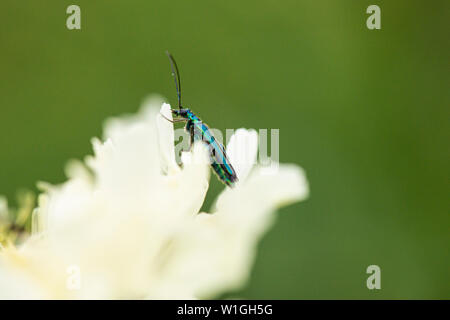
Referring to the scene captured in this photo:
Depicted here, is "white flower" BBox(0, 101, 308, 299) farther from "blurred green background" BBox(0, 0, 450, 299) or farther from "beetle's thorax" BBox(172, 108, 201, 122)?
"blurred green background" BBox(0, 0, 450, 299)

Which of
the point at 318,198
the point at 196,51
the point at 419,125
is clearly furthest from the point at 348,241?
the point at 196,51

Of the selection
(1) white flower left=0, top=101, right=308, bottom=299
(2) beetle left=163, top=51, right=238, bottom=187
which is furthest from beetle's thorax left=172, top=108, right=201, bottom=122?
(1) white flower left=0, top=101, right=308, bottom=299

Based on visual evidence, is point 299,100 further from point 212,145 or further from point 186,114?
point 212,145

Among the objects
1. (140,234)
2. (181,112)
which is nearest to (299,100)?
(181,112)

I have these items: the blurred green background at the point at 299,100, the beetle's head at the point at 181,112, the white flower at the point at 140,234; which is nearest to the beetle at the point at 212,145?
the beetle's head at the point at 181,112

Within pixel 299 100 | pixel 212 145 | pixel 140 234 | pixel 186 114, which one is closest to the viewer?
pixel 140 234
